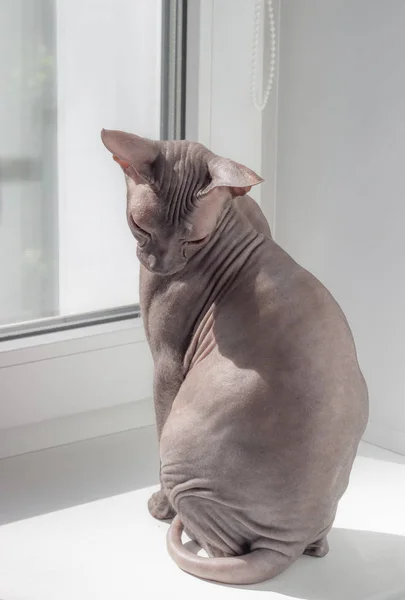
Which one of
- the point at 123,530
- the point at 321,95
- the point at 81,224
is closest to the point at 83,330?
the point at 81,224

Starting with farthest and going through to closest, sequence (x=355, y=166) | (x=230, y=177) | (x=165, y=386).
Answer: (x=355, y=166)
(x=165, y=386)
(x=230, y=177)

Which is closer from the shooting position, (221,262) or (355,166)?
(221,262)

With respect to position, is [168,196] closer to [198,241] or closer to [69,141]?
[198,241]

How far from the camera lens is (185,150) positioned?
3.12 feet

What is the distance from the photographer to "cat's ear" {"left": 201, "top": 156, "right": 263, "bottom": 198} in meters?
0.89

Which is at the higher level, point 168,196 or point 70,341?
point 168,196

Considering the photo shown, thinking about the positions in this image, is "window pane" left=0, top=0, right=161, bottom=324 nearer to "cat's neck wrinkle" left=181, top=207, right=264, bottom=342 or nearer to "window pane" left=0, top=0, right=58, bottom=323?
"window pane" left=0, top=0, right=58, bottom=323

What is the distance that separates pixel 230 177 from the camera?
899 millimetres

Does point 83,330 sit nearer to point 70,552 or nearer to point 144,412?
point 144,412

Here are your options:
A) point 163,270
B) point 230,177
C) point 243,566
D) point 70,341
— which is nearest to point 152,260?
point 163,270

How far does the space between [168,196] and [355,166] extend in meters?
0.48

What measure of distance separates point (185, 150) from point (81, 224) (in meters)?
0.50

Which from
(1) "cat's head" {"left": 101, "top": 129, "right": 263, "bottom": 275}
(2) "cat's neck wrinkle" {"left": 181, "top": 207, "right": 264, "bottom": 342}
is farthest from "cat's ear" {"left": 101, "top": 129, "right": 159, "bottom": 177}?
(2) "cat's neck wrinkle" {"left": 181, "top": 207, "right": 264, "bottom": 342}

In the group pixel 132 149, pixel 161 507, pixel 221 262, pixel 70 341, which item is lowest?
pixel 161 507
